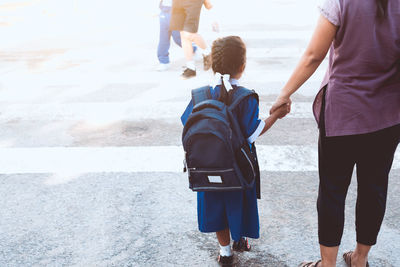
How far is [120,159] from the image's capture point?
4141 millimetres

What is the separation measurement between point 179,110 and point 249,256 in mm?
2968

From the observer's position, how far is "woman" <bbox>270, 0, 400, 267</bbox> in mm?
1834

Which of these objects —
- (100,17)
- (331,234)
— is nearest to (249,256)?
(331,234)

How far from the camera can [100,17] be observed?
14.2 meters

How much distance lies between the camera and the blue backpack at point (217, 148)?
212 cm

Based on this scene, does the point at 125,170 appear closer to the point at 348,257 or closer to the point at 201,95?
the point at 201,95

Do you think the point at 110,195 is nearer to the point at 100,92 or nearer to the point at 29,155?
the point at 29,155

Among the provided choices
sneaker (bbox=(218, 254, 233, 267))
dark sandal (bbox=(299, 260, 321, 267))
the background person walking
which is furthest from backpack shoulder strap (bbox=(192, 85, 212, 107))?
the background person walking

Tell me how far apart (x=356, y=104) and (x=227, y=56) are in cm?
69

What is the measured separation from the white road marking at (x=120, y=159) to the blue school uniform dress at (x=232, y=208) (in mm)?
1408

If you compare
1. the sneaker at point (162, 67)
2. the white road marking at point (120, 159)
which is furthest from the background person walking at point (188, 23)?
the white road marking at point (120, 159)

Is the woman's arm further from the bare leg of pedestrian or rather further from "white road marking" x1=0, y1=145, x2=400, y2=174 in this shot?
"white road marking" x1=0, y1=145, x2=400, y2=174

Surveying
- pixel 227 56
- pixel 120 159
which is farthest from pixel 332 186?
pixel 120 159

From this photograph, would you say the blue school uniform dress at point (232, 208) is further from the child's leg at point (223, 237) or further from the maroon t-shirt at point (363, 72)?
the maroon t-shirt at point (363, 72)
